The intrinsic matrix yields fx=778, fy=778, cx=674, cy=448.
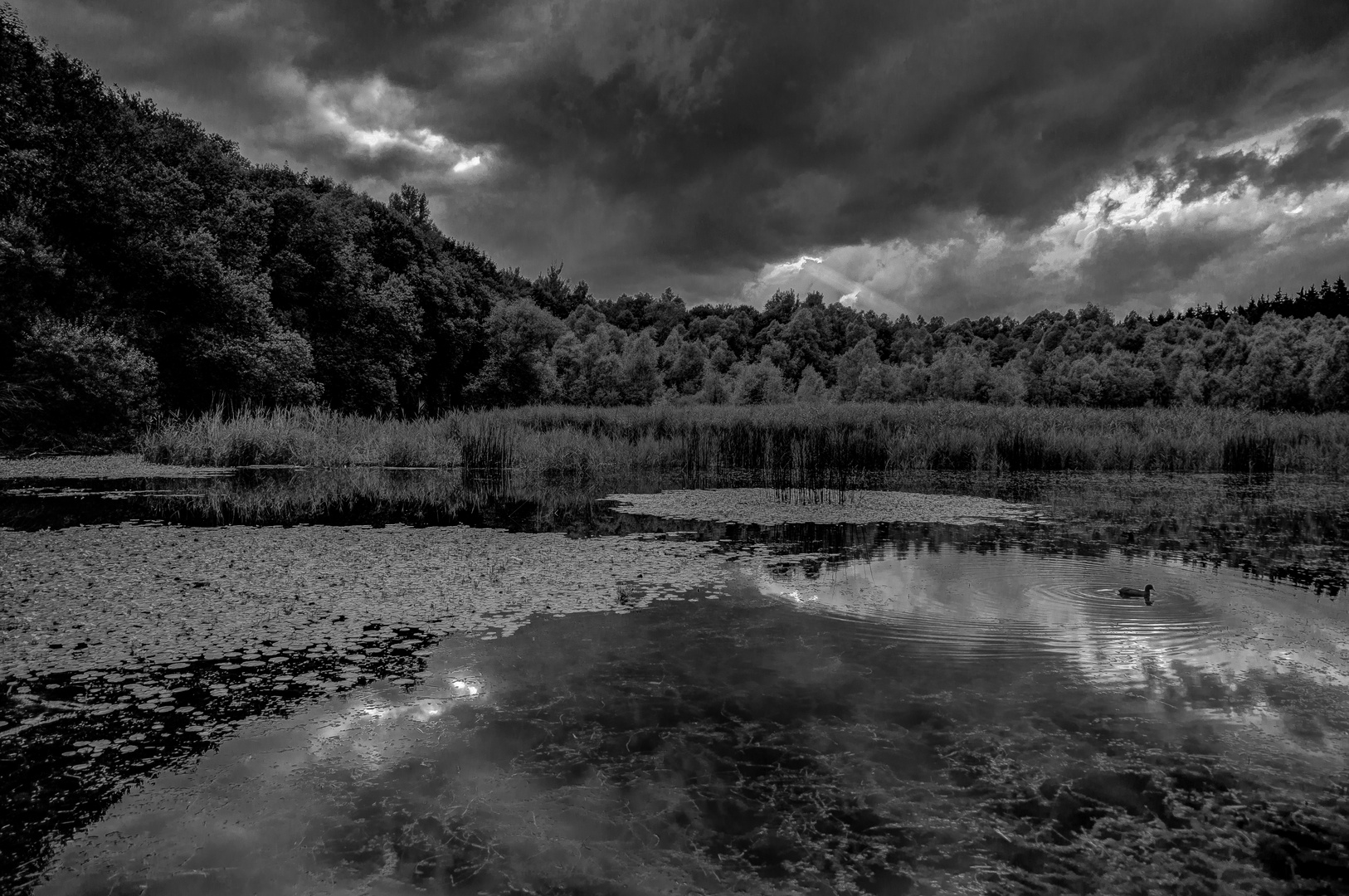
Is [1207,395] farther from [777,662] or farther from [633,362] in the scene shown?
[777,662]

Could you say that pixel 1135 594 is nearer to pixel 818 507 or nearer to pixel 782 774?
pixel 782 774

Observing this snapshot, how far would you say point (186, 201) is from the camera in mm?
20625

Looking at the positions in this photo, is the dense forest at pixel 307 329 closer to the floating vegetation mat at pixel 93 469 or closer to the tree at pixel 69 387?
the tree at pixel 69 387

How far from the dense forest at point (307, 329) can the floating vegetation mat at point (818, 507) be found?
→ 47.2ft

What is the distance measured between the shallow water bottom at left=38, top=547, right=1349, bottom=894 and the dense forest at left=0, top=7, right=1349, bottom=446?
18.1 metres

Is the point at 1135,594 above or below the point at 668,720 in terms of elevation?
above

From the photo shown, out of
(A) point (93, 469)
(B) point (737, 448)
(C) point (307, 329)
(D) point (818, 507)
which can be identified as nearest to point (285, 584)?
(D) point (818, 507)

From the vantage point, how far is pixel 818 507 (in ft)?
28.7

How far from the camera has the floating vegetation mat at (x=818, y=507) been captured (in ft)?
25.8

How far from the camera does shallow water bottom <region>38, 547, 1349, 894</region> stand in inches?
72.9

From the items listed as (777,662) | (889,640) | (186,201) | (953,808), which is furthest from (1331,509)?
Answer: (186,201)

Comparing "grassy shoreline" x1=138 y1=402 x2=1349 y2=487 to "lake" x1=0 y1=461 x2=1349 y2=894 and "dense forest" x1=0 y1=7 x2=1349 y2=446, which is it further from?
"lake" x1=0 y1=461 x2=1349 y2=894

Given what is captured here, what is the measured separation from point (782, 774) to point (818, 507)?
259 inches

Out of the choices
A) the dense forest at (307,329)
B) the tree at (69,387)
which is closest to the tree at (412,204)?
the dense forest at (307,329)
